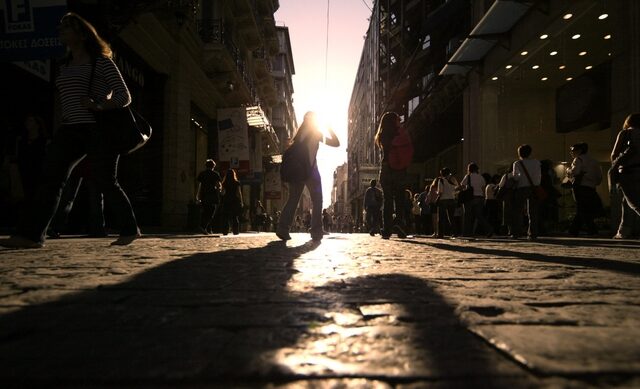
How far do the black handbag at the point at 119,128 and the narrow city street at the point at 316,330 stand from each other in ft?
6.44

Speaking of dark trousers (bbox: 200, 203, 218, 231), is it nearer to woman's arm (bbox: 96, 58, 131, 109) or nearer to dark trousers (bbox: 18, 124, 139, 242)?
dark trousers (bbox: 18, 124, 139, 242)

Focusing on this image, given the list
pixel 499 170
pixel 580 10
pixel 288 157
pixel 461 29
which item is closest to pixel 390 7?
pixel 461 29

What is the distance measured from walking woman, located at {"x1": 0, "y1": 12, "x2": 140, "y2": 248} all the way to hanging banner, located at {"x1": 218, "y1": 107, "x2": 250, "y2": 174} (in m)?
12.5

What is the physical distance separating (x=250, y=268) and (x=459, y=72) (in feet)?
48.8

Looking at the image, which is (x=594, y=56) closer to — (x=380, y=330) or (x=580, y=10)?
(x=580, y=10)

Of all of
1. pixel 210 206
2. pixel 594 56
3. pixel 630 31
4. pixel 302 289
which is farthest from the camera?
pixel 594 56

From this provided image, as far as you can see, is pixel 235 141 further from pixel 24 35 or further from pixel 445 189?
pixel 24 35

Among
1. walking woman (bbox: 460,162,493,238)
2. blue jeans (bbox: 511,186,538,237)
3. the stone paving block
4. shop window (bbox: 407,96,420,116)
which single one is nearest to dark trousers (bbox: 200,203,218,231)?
walking woman (bbox: 460,162,493,238)

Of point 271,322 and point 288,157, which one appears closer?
point 271,322

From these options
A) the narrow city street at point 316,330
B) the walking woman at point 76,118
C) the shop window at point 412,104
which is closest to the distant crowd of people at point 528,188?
the walking woman at point 76,118

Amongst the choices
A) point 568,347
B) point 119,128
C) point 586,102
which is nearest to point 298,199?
point 119,128

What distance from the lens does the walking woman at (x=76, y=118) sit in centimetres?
411

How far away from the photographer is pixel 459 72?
16109 mm

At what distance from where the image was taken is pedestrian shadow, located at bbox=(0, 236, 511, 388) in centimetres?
101
